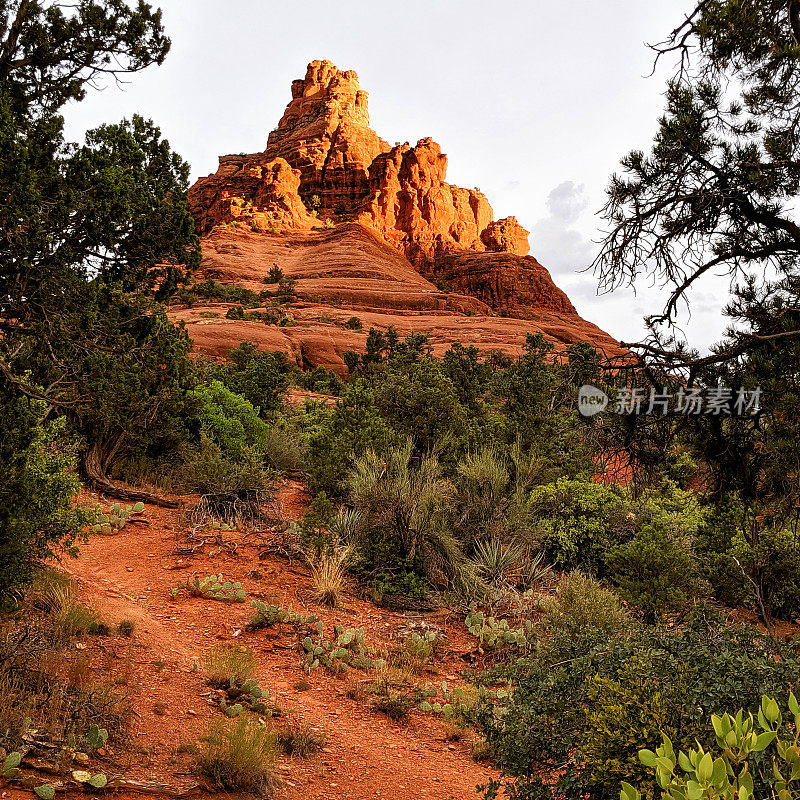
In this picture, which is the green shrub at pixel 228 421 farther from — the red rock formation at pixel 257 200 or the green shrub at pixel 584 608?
the red rock formation at pixel 257 200

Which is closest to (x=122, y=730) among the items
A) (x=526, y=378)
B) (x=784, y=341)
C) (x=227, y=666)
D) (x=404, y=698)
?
(x=227, y=666)

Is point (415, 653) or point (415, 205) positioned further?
point (415, 205)

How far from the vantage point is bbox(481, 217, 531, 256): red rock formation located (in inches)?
3504

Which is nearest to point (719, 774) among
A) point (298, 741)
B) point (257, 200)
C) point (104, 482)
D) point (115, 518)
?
point (298, 741)

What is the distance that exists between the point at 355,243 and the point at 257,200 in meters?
16.7

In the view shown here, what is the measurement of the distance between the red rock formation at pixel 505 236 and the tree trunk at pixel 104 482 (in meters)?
82.9

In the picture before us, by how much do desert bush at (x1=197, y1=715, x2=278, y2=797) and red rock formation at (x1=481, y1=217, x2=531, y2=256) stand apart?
8805 centimetres

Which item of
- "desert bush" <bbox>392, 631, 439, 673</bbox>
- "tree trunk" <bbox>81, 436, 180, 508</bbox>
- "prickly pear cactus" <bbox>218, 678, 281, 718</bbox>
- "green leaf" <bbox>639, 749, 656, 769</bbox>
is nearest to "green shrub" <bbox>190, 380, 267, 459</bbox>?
"tree trunk" <bbox>81, 436, 180, 508</bbox>

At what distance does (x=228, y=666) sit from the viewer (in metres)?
4.97

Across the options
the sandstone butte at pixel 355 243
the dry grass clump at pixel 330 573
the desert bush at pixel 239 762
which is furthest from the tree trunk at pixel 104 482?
the sandstone butte at pixel 355 243

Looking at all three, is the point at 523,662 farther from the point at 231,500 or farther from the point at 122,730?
the point at 231,500

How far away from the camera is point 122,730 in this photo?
12.6ft

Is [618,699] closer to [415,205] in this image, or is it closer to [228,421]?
[228,421]

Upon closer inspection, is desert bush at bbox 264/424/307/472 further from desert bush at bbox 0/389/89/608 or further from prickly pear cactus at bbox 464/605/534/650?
desert bush at bbox 0/389/89/608
